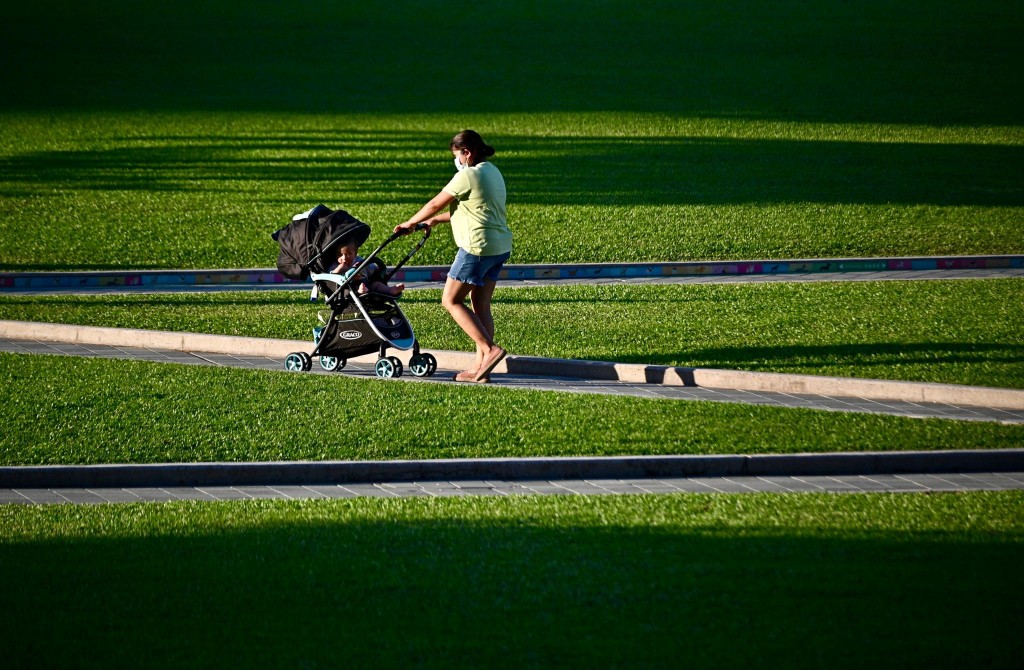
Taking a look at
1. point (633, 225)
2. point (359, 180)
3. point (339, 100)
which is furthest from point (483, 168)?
point (339, 100)

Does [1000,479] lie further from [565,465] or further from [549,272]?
[549,272]

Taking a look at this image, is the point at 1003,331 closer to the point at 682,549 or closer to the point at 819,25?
the point at 682,549

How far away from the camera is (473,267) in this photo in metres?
11.0

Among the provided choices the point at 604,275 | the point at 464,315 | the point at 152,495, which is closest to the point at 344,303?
the point at 464,315

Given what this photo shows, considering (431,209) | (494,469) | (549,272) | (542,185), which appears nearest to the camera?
(494,469)

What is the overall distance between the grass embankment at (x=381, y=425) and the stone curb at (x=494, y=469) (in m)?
0.19

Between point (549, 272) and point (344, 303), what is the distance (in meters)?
5.76

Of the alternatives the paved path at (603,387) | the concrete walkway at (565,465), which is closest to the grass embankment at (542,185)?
the paved path at (603,387)

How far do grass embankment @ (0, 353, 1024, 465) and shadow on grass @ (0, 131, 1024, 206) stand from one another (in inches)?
420

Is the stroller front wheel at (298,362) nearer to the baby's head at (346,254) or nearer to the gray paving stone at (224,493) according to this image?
the baby's head at (346,254)

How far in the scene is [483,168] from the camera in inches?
427

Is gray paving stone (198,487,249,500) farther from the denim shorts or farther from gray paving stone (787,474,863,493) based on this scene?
gray paving stone (787,474,863,493)

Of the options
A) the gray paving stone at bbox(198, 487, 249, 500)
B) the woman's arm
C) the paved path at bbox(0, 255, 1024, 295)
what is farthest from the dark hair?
the paved path at bbox(0, 255, 1024, 295)

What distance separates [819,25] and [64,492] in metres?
40.9
